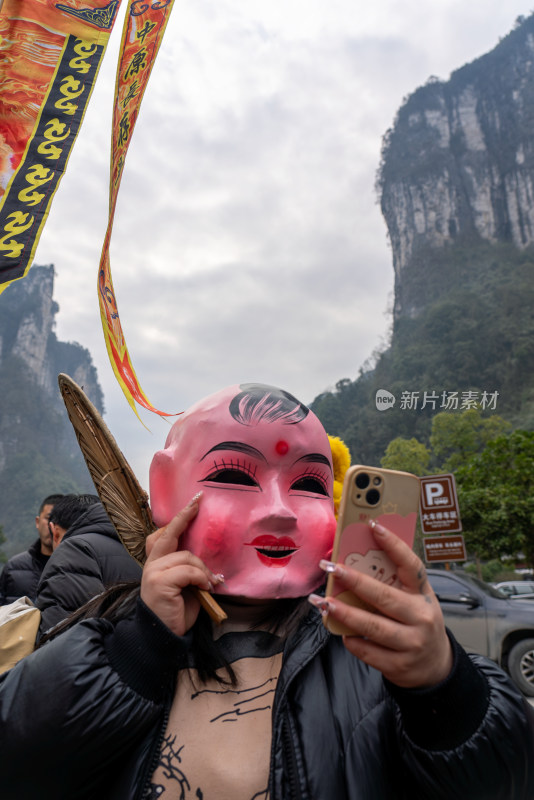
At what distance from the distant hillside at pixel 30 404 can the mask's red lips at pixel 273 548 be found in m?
84.7

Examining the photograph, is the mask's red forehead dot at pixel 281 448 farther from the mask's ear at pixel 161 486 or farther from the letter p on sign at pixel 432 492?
the letter p on sign at pixel 432 492

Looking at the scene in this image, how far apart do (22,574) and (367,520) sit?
124 inches

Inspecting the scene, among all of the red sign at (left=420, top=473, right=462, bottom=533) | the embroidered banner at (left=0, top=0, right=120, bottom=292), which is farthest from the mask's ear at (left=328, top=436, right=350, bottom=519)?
the red sign at (left=420, top=473, right=462, bottom=533)

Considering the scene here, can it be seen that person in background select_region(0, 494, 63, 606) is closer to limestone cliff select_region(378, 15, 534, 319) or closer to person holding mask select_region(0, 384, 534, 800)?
person holding mask select_region(0, 384, 534, 800)

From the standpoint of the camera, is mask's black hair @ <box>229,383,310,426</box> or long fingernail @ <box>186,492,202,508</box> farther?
mask's black hair @ <box>229,383,310,426</box>

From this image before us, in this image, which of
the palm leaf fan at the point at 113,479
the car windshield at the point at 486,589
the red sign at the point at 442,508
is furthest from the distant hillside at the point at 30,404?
the palm leaf fan at the point at 113,479

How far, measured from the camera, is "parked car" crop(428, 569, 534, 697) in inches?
259

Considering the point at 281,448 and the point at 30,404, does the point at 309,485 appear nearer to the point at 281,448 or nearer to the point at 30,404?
the point at 281,448

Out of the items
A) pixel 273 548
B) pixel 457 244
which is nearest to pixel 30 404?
pixel 457 244

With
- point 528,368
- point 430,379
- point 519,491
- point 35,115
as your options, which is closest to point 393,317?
point 430,379

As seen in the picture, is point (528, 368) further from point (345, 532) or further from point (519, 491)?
point (345, 532)

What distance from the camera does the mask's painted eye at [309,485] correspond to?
145 cm

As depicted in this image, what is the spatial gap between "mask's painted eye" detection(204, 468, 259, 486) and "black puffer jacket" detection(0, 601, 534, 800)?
0.35 metres

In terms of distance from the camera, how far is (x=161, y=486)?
1.51m
